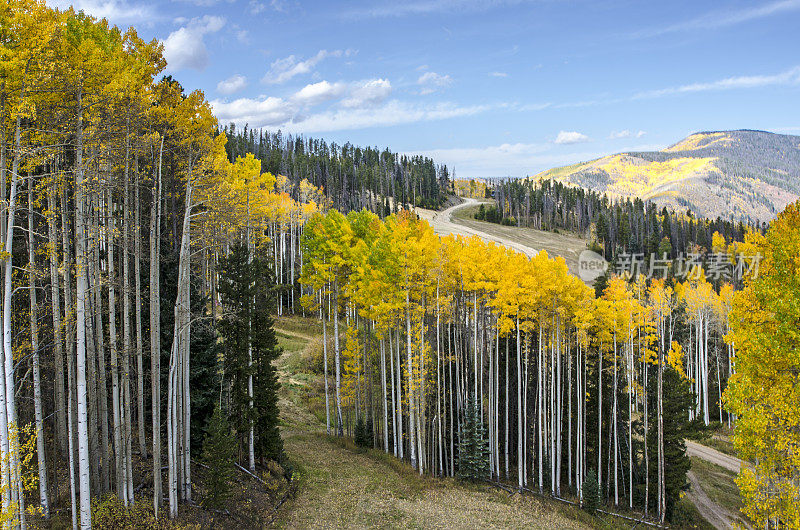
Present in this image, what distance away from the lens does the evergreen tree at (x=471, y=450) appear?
23547 millimetres

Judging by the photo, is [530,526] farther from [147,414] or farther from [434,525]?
[147,414]

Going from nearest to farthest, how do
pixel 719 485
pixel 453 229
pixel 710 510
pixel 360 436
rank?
pixel 360 436
pixel 710 510
pixel 719 485
pixel 453 229

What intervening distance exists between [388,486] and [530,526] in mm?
6027

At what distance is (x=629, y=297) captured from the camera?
2503 cm

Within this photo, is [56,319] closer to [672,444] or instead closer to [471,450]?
[471,450]

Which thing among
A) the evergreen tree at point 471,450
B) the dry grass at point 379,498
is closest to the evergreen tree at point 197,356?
the dry grass at point 379,498

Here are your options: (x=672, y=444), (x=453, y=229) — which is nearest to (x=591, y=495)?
(x=672, y=444)

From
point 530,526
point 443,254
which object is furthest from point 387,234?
point 530,526

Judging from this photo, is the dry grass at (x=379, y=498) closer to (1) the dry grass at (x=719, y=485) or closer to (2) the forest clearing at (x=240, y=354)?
(2) the forest clearing at (x=240, y=354)

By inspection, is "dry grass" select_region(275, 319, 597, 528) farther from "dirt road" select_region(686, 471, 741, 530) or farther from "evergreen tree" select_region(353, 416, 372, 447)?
"dirt road" select_region(686, 471, 741, 530)

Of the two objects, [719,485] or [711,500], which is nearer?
[711,500]

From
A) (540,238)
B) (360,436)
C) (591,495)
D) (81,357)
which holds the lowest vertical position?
(591,495)

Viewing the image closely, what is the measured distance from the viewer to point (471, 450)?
2430 cm

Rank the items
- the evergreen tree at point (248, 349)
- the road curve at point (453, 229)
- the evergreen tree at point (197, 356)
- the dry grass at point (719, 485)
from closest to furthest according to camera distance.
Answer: the evergreen tree at point (197, 356)
the evergreen tree at point (248, 349)
the dry grass at point (719, 485)
the road curve at point (453, 229)
